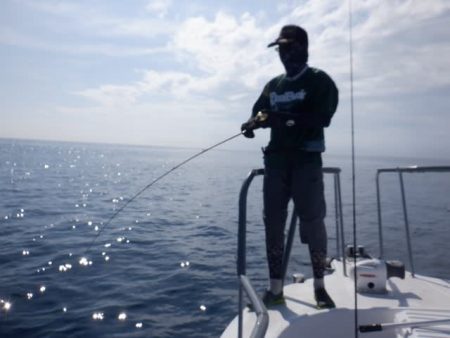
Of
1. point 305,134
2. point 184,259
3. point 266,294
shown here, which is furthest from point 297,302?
point 184,259

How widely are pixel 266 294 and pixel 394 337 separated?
3.28ft

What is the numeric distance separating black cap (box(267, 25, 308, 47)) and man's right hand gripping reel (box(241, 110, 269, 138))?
55cm

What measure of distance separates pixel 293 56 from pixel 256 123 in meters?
0.60

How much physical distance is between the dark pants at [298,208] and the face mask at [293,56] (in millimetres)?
766

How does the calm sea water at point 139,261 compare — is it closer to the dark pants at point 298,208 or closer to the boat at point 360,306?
the boat at point 360,306

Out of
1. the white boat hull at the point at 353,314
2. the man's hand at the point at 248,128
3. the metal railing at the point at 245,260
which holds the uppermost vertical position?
the man's hand at the point at 248,128

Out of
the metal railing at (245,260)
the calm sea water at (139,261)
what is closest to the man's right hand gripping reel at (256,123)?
the metal railing at (245,260)

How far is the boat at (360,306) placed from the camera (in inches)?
108

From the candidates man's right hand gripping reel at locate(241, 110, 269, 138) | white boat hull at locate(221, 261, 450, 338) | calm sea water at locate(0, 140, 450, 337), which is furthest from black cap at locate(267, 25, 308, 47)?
calm sea water at locate(0, 140, 450, 337)

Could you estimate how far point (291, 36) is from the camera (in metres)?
3.22

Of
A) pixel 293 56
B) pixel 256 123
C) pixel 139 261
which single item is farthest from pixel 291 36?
pixel 139 261

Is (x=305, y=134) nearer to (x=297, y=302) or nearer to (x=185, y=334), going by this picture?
(x=297, y=302)

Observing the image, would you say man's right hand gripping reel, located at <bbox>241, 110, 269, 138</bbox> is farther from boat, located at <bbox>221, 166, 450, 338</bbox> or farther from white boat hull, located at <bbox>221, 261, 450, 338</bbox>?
white boat hull, located at <bbox>221, 261, 450, 338</bbox>

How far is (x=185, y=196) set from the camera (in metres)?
21.8
